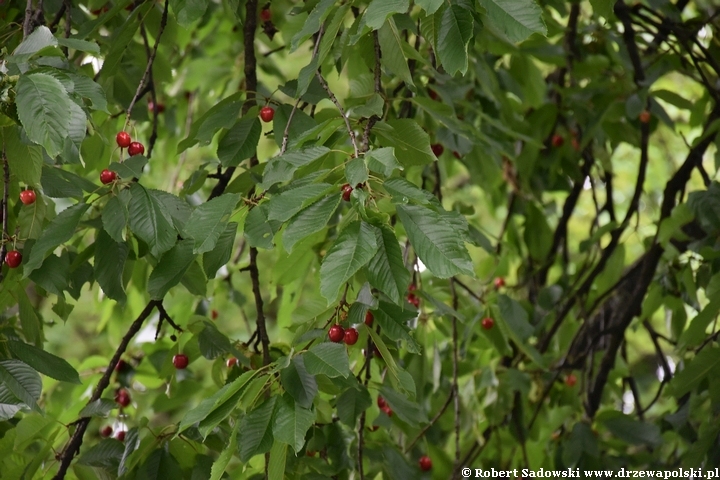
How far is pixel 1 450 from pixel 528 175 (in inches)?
57.6

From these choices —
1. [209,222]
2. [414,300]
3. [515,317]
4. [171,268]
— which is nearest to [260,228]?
[209,222]

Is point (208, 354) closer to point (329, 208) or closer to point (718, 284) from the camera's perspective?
point (329, 208)

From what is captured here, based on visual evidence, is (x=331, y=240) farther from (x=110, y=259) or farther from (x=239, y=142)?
(x=110, y=259)

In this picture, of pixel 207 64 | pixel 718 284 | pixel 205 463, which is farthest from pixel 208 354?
pixel 207 64

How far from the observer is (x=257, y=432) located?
3.14 feet

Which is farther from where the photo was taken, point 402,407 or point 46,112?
point 402,407

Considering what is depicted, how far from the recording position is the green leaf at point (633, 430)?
5.78 feet

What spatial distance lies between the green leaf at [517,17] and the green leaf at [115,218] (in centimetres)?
55

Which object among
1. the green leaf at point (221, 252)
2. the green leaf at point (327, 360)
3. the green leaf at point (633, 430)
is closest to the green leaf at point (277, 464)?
the green leaf at point (327, 360)

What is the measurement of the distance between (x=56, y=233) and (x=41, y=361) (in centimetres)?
22

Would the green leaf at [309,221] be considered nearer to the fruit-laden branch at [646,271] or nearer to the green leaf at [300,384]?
the green leaf at [300,384]

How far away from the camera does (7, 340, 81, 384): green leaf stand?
3.69ft

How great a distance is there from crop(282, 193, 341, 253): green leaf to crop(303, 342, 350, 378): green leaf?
0.17 meters

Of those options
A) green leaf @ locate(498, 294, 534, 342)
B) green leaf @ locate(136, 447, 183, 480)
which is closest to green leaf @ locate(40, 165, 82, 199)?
green leaf @ locate(136, 447, 183, 480)
